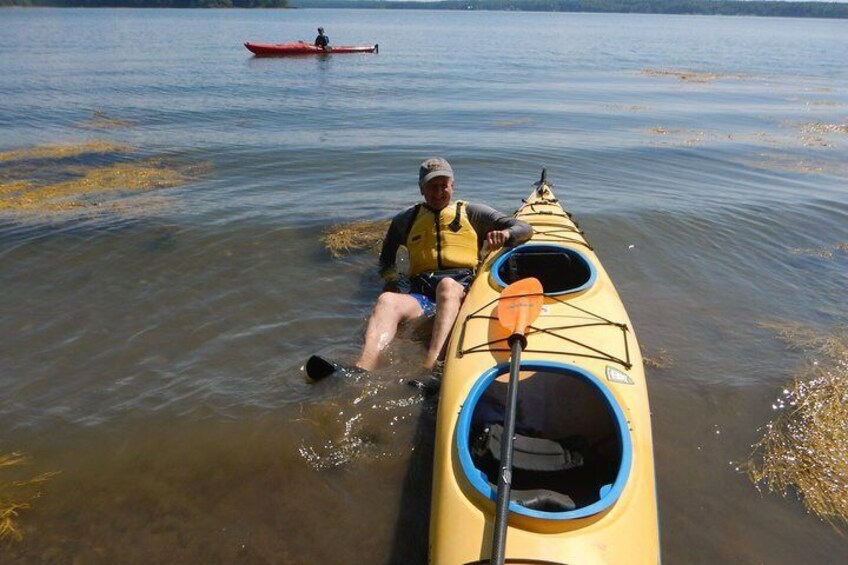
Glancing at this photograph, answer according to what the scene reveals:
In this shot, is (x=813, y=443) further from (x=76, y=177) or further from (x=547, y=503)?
(x=76, y=177)

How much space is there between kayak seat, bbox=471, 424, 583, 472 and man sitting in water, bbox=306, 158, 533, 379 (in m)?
1.65

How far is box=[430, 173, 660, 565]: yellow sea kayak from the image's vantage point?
2.52m

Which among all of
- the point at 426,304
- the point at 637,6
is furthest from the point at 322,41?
the point at 637,6

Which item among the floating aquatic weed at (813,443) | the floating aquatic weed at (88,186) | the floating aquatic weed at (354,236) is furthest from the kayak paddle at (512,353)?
the floating aquatic weed at (88,186)

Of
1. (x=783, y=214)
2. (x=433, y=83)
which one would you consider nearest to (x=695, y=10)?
(x=433, y=83)

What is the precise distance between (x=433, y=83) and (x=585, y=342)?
1978 centimetres

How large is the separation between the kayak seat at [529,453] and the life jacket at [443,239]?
2.25 metres

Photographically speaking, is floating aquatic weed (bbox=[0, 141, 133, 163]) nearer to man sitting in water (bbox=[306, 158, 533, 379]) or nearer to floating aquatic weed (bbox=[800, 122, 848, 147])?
man sitting in water (bbox=[306, 158, 533, 379])

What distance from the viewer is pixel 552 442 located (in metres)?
3.35

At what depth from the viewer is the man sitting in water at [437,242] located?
4.89 metres

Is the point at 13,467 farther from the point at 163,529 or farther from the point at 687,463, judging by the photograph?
the point at 687,463

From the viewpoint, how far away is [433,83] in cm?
2173

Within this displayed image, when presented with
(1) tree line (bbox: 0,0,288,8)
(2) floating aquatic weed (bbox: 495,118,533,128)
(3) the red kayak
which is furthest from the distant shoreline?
(2) floating aquatic weed (bbox: 495,118,533,128)

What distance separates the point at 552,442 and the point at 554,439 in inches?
11.5
